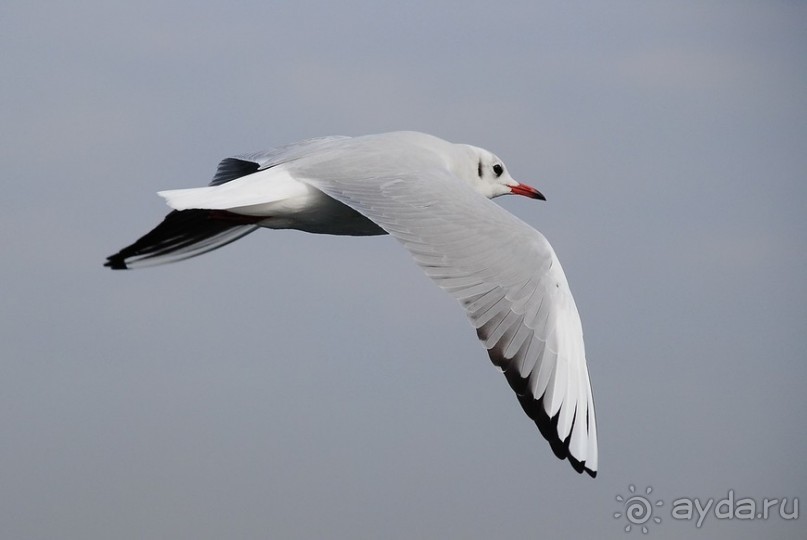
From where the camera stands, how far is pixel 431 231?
5.45m

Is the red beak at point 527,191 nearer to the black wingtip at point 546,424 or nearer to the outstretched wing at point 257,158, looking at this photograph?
the outstretched wing at point 257,158

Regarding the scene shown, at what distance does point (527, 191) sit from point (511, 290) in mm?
2400

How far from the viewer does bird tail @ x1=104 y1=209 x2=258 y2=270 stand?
6.80m

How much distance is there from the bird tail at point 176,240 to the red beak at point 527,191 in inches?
67.5

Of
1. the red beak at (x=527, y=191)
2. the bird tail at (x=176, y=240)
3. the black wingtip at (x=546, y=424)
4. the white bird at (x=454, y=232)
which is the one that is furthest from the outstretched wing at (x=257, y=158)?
the black wingtip at (x=546, y=424)

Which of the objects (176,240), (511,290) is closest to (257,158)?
(176,240)

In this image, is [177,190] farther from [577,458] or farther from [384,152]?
[577,458]

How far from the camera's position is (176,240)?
684 centimetres

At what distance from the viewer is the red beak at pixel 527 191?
7.57 meters

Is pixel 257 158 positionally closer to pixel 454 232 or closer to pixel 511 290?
pixel 454 232

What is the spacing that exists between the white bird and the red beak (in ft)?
3.12

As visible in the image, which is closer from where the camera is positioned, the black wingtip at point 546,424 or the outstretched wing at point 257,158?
the black wingtip at point 546,424

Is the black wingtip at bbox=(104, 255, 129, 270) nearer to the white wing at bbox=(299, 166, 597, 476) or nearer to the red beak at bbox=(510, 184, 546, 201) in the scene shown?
the white wing at bbox=(299, 166, 597, 476)

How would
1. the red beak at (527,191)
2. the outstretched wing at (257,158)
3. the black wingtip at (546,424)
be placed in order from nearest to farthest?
1. the black wingtip at (546,424)
2. the outstretched wing at (257,158)
3. the red beak at (527,191)
